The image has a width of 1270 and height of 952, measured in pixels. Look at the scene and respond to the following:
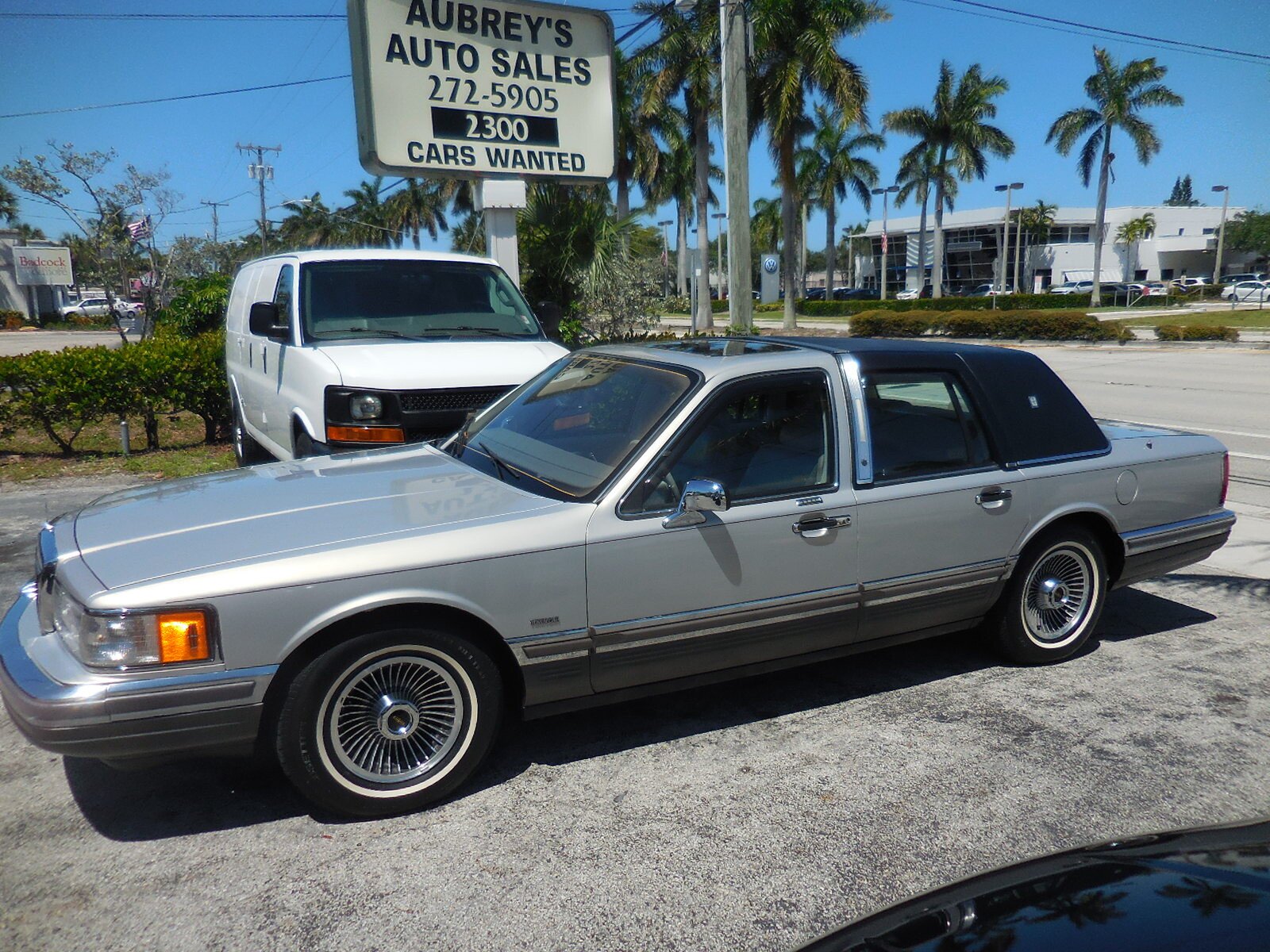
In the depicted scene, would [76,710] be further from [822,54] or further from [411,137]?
[822,54]

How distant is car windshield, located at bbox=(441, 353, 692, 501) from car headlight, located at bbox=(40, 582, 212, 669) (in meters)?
1.32

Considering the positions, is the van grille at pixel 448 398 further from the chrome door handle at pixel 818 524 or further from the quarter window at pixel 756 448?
the chrome door handle at pixel 818 524

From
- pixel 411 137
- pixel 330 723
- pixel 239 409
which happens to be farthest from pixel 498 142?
pixel 330 723

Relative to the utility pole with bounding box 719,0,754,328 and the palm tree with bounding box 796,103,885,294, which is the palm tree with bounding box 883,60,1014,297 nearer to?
the palm tree with bounding box 796,103,885,294

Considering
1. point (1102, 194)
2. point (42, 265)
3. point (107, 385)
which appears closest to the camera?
point (107, 385)

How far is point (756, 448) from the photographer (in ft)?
13.4

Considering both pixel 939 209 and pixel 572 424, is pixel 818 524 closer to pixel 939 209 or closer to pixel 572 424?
pixel 572 424

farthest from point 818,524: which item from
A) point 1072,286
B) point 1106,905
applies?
point 1072,286

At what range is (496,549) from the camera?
349 centimetres

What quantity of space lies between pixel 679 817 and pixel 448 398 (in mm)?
3822

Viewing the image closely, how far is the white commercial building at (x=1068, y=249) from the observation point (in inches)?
3381

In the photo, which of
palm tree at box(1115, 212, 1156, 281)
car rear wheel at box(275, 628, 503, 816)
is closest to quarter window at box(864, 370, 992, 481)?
car rear wheel at box(275, 628, 503, 816)

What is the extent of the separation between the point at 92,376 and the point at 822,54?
28400mm

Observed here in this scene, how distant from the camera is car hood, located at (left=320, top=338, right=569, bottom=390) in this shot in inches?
255
